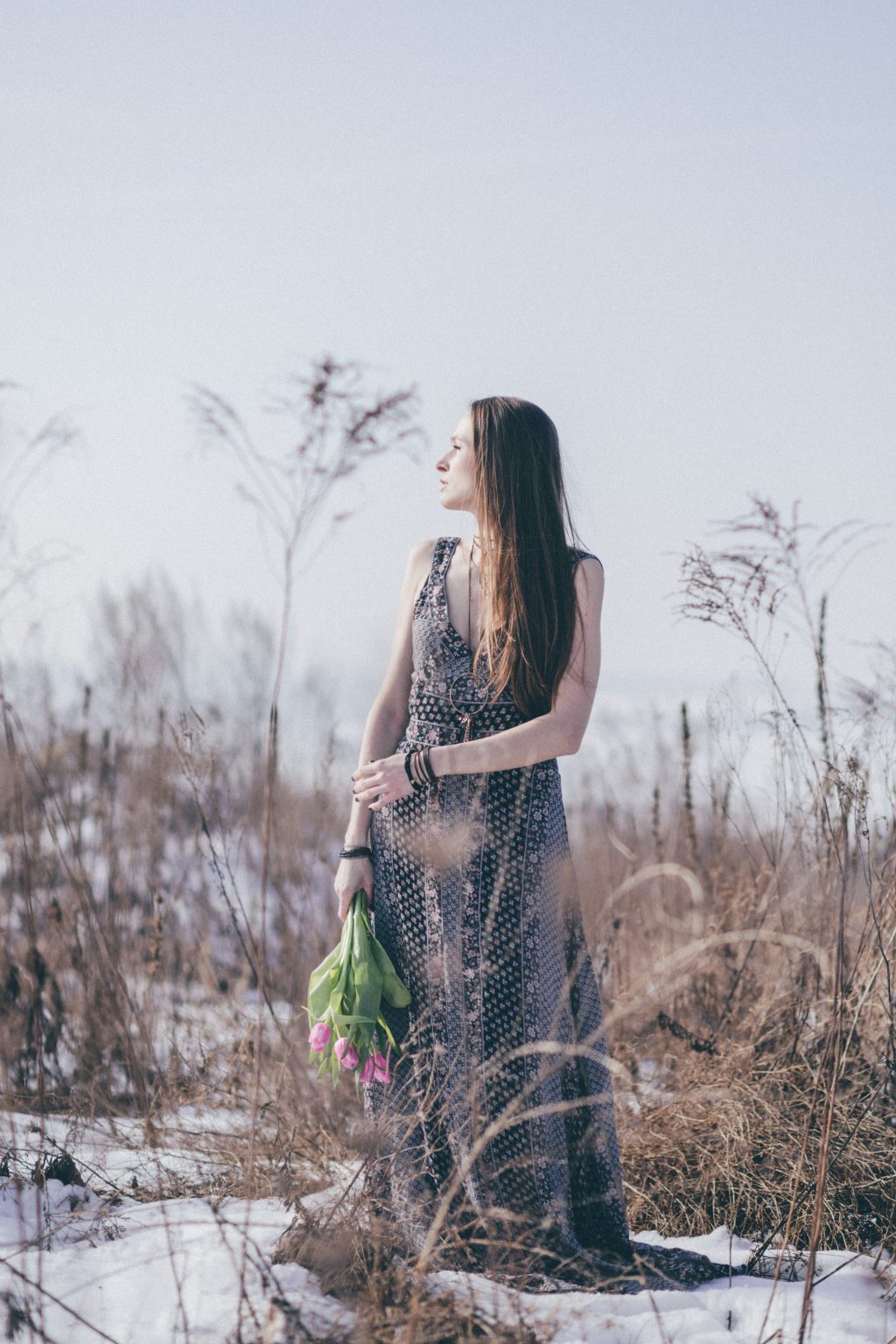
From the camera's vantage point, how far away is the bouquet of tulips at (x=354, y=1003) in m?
1.99

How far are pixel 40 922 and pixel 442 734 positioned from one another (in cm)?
261

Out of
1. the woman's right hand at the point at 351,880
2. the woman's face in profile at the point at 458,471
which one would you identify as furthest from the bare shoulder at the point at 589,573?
the woman's right hand at the point at 351,880

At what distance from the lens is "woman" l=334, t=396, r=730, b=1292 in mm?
2023

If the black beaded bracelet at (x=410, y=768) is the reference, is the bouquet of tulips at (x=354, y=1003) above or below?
below

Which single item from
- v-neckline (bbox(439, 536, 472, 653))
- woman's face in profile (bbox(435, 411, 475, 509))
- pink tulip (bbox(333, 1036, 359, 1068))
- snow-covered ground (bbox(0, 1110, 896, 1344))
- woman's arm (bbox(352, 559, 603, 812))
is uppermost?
woman's face in profile (bbox(435, 411, 475, 509))

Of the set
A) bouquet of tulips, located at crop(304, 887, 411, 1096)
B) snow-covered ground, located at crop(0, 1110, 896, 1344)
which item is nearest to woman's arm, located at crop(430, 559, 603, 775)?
bouquet of tulips, located at crop(304, 887, 411, 1096)

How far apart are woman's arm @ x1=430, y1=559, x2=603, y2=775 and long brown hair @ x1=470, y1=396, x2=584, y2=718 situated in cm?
2

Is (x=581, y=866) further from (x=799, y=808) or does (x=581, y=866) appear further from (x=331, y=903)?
(x=799, y=808)

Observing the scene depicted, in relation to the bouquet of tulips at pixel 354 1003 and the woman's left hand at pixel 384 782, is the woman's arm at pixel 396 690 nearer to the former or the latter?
the woman's left hand at pixel 384 782

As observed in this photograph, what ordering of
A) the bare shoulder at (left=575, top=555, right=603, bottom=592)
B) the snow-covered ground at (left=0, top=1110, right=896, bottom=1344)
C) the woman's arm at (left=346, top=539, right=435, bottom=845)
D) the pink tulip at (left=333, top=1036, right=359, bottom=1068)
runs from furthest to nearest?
the woman's arm at (left=346, top=539, right=435, bottom=845) < the bare shoulder at (left=575, top=555, right=603, bottom=592) < the pink tulip at (left=333, top=1036, right=359, bottom=1068) < the snow-covered ground at (left=0, top=1110, right=896, bottom=1344)

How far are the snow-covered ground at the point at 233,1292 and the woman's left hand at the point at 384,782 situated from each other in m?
0.76

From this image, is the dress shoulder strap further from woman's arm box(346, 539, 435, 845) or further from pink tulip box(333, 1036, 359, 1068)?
pink tulip box(333, 1036, 359, 1068)

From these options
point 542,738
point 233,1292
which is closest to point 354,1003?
point 233,1292

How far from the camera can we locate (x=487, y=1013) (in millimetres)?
2064
